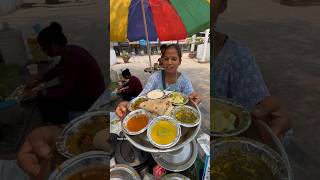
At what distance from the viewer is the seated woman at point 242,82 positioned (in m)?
1.19

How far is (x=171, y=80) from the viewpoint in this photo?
3.54 ft

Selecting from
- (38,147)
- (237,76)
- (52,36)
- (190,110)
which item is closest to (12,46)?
(52,36)

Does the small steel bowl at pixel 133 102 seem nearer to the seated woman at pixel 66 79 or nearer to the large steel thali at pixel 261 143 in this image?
the seated woman at pixel 66 79

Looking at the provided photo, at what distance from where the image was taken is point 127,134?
1093mm

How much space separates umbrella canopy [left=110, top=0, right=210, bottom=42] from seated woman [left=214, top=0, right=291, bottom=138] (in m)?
0.13

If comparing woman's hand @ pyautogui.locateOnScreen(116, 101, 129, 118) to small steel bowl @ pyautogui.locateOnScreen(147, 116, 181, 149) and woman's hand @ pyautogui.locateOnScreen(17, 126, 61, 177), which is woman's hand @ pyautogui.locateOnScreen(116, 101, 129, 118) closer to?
small steel bowl @ pyautogui.locateOnScreen(147, 116, 181, 149)

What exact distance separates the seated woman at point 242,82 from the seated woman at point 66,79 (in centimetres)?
45

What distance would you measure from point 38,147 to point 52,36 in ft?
1.50

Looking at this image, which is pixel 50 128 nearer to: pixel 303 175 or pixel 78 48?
pixel 78 48

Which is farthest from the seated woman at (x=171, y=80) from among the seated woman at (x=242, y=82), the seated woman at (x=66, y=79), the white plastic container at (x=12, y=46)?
the white plastic container at (x=12, y=46)

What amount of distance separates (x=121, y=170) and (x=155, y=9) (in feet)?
1.88

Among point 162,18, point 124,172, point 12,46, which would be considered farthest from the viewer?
point 12,46

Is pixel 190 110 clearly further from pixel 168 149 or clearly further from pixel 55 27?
pixel 55 27

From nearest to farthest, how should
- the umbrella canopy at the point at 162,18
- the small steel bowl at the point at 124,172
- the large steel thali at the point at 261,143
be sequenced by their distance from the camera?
the umbrella canopy at the point at 162,18 → the small steel bowl at the point at 124,172 → the large steel thali at the point at 261,143
